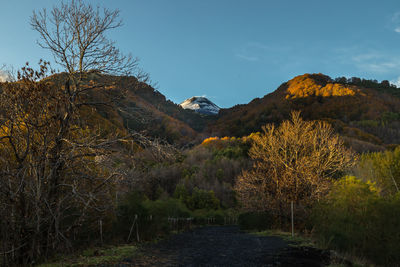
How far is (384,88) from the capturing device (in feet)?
408

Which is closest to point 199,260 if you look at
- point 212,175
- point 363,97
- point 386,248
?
point 386,248

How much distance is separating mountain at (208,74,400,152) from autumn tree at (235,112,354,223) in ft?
225

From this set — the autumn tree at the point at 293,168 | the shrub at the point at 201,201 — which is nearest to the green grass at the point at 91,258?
the autumn tree at the point at 293,168

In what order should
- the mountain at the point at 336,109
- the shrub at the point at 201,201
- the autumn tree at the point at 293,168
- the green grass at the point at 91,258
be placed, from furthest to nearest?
the mountain at the point at 336,109 → the shrub at the point at 201,201 → the autumn tree at the point at 293,168 → the green grass at the point at 91,258

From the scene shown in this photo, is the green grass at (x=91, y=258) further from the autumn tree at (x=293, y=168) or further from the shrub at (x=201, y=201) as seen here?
the shrub at (x=201, y=201)

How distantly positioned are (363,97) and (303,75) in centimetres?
3489

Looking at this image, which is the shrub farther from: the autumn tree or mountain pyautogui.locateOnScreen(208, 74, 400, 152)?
mountain pyautogui.locateOnScreen(208, 74, 400, 152)

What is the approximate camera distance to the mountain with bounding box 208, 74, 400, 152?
94150mm

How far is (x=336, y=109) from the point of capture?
108m

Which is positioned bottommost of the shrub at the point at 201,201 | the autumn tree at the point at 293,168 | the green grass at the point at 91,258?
the shrub at the point at 201,201

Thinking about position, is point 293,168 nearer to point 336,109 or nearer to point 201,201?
point 201,201

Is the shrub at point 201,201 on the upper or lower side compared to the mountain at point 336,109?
lower

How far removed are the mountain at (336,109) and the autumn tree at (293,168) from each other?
68686mm

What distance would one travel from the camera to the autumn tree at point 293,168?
23.3 m
